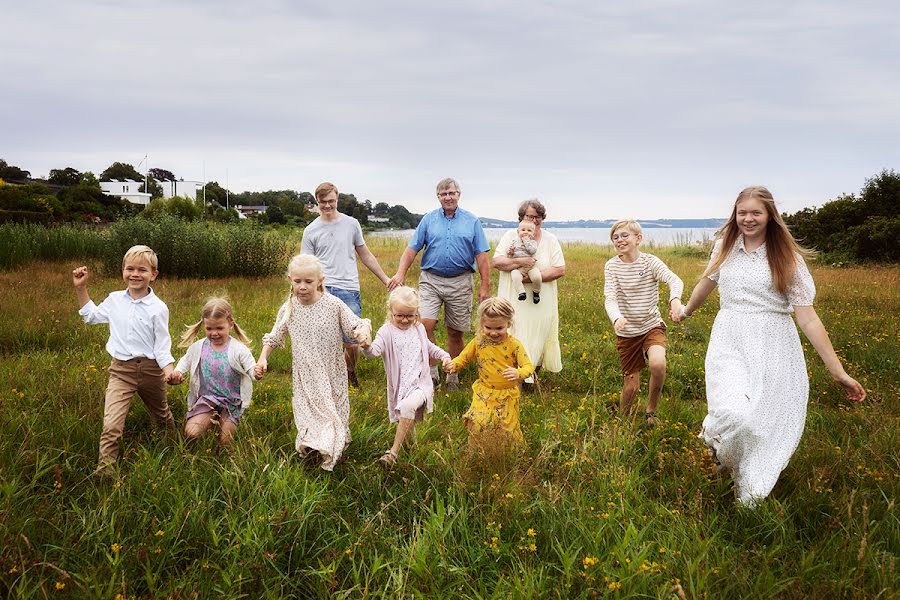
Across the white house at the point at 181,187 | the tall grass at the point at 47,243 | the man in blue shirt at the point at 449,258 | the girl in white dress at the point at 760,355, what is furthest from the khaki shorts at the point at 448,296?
the white house at the point at 181,187

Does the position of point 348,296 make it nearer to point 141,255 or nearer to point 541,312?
point 541,312

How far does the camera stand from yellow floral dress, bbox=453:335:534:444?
15.6ft

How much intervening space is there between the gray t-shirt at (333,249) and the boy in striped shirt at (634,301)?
3114mm

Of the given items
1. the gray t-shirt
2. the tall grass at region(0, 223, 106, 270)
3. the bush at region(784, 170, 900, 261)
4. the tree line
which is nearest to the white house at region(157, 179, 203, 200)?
Answer: the tree line

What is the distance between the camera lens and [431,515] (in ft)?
11.2

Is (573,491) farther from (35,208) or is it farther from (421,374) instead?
(35,208)

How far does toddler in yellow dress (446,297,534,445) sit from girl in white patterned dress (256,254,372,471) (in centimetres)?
89

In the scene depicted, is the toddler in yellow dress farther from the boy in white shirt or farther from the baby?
the boy in white shirt

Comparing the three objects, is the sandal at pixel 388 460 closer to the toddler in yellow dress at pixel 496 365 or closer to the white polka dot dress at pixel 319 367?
the white polka dot dress at pixel 319 367

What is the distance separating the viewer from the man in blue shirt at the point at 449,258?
23.7 feet

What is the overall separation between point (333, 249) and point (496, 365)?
3069mm

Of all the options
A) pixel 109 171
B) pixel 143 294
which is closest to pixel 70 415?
pixel 143 294

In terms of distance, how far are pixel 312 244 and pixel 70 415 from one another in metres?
3.21

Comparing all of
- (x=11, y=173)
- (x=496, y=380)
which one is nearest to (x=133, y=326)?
(x=496, y=380)
